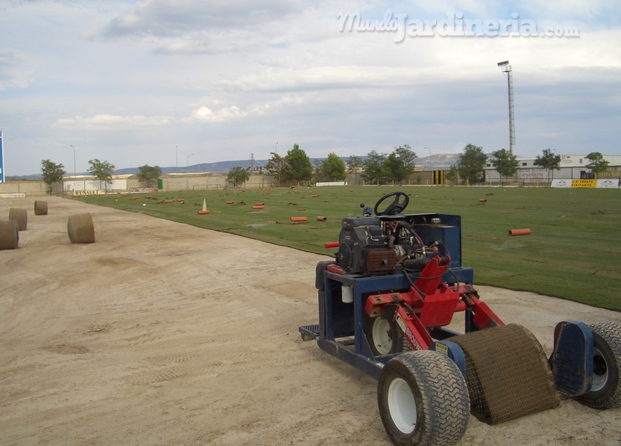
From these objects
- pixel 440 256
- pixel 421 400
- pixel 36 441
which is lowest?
pixel 36 441

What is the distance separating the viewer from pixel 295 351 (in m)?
7.77

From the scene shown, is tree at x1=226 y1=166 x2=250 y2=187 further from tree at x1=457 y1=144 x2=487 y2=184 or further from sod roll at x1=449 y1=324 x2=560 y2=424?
sod roll at x1=449 y1=324 x2=560 y2=424

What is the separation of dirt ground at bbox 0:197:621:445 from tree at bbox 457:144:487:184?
83397mm

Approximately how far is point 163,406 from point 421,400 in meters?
2.78

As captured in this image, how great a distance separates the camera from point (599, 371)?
5.58m

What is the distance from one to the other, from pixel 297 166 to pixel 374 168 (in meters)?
18.7

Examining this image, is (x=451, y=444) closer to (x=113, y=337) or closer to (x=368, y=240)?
(x=368, y=240)

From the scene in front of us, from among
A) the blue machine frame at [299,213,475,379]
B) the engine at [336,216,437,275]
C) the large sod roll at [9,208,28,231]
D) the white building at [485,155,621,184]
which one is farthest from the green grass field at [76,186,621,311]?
the white building at [485,155,621,184]

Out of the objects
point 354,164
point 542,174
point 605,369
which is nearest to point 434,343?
point 605,369

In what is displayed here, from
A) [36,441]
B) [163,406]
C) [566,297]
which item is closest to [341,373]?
[163,406]

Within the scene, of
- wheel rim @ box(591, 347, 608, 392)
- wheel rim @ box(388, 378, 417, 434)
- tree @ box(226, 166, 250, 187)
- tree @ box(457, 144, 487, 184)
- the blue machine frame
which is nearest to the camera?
wheel rim @ box(388, 378, 417, 434)

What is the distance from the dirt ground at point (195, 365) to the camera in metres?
5.34

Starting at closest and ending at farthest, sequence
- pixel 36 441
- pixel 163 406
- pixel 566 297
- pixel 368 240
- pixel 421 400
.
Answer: pixel 421 400
pixel 36 441
pixel 163 406
pixel 368 240
pixel 566 297

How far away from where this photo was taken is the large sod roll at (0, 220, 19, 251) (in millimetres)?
19219
